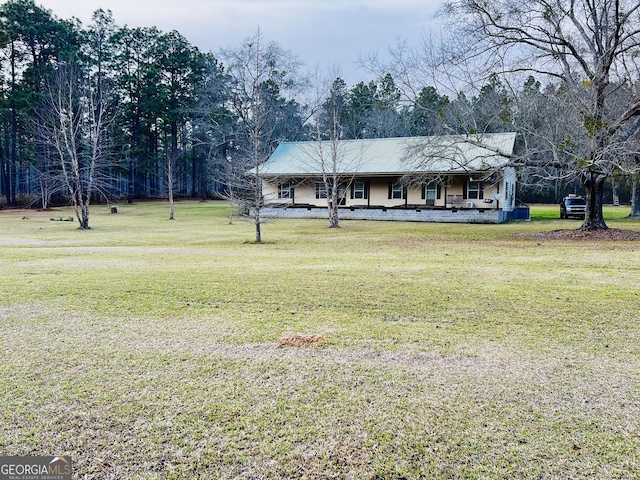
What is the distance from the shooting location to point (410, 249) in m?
13.2

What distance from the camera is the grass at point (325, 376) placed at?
2650mm

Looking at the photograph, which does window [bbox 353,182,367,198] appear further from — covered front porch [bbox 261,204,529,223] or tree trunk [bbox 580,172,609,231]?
tree trunk [bbox 580,172,609,231]

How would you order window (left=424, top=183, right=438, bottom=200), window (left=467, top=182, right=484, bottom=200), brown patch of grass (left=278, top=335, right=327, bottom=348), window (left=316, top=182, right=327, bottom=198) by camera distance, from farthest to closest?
window (left=316, top=182, right=327, bottom=198) → window (left=424, top=183, right=438, bottom=200) → window (left=467, top=182, right=484, bottom=200) → brown patch of grass (left=278, top=335, right=327, bottom=348)

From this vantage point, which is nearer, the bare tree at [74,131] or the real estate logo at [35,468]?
the real estate logo at [35,468]

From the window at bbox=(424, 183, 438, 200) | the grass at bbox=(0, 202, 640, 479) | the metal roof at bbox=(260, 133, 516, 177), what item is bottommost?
the grass at bbox=(0, 202, 640, 479)

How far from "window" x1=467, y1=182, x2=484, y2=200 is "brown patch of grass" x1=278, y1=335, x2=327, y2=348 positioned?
25.0 m

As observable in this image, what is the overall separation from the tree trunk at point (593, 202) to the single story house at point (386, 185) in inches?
250

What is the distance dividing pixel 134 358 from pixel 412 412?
2.57 m

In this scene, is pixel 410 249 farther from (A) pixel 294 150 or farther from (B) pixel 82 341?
(A) pixel 294 150

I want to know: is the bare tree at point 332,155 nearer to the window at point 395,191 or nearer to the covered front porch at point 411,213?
the covered front porch at point 411,213

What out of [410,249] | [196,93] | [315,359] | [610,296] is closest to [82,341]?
[315,359]

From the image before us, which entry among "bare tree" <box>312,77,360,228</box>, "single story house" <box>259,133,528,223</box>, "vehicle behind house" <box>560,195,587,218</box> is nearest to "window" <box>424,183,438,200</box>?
"single story house" <box>259,133,528,223</box>

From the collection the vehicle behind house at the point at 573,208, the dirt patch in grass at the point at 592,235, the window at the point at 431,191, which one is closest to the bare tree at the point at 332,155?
the window at the point at 431,191

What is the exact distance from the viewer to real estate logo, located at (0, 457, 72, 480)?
2.53 meters
